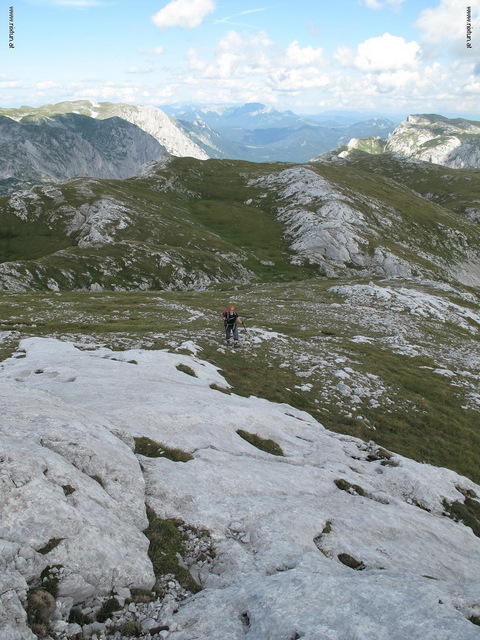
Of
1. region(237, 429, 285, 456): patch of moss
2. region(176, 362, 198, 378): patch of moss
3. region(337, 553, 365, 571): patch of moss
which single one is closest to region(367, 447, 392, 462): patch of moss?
region(237, 429, 285, 456): patch of moss

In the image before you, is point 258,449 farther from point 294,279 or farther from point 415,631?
point 294,279

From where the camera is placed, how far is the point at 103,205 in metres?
122

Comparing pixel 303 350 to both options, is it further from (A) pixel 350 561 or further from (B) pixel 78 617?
(B) pixel 78 617

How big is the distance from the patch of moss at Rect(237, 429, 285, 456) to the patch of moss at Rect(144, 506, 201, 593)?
26.3ft

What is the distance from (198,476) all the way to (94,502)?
455cm

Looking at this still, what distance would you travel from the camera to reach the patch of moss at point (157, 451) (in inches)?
660

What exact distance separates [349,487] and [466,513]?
709cm

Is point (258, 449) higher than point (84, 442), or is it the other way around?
point (84, 442)


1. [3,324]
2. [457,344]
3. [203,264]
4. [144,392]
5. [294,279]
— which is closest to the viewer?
Result: [144,392]

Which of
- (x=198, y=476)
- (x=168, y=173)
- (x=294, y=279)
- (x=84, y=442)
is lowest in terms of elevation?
(x=294, y=279)

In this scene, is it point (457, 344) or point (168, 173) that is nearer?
point (457, 344)

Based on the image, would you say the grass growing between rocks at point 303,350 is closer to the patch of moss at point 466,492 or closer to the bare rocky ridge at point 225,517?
the patch of moss at point 466,492

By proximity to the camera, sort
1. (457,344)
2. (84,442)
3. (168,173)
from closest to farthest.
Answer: (84,442), (457,344), (168,173)

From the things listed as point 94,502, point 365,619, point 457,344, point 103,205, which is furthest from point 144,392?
point 103,205
